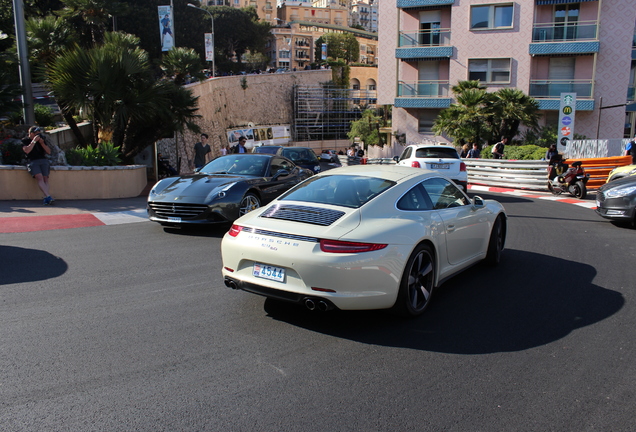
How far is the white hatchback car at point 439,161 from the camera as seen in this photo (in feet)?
48.9

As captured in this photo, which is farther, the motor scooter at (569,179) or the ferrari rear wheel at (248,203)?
the motor scooter at (569,179)

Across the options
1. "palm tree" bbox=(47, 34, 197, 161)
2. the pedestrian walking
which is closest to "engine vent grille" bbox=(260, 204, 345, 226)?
"palm tree" bbox=(47, 34, 197, 161)

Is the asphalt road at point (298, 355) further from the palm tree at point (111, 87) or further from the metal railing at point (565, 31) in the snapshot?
the metal railing at point (565, 31)

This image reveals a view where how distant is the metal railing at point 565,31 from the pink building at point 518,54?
5cm

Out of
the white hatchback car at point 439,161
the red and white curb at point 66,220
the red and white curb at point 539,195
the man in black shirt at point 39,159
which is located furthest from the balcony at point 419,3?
the man in black shirt at point 39,159

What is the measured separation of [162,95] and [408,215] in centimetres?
1263

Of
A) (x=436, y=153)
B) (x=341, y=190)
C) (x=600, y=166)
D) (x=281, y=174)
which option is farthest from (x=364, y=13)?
(x=341, y=190)

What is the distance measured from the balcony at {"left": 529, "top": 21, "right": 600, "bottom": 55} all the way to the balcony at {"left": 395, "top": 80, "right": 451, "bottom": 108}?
18.3 feet

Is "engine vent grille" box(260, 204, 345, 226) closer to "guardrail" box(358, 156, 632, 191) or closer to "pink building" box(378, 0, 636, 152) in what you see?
"guardrail" box(358, 156, 632, 191)

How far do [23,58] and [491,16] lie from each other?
89.9ft

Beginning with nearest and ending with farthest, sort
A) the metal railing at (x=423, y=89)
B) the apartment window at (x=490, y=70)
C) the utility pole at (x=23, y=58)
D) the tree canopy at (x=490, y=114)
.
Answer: the utility pole at (x=23, y=58) → the tree canopy at (x=490, y=114) → the apartment window at (x=490, y=70) → the metal railing at (x=423, y=89)

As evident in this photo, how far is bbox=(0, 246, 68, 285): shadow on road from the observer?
6.27m

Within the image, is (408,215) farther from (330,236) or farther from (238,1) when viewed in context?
(238,1)

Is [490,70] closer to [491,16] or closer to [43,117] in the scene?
[491,16]
